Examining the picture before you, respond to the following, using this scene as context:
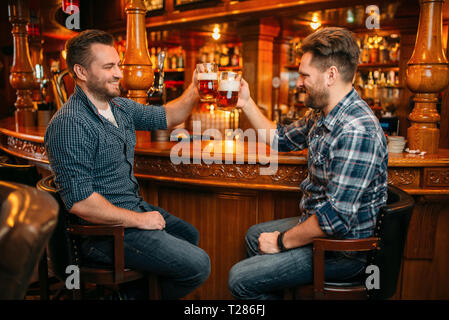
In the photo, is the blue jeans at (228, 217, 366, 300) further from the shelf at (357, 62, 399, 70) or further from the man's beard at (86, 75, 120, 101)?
the shelf at (357, 62, 399, 70)

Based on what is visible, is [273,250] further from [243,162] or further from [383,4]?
[383,4]

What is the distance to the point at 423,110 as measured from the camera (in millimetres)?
2244

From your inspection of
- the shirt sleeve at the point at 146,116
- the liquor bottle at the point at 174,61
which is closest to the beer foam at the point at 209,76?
the shirt sleeve at the point at 146,116

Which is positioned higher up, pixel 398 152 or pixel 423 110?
pixel 423 110

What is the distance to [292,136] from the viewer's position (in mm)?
1950

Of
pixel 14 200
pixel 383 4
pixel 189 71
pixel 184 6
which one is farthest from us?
pixel 189 71

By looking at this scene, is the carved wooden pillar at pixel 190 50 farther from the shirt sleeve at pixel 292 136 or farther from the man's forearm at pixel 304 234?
the man's forearm at pixel 304 234

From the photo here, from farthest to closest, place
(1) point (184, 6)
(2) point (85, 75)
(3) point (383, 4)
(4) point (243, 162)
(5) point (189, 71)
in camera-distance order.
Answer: (5) point (189, 71), (1) point (184, 6), (3) point (383, 4), (4) point (243, 162), (2) point (85, 75)

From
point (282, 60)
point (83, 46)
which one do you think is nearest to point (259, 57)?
point (282, 60)

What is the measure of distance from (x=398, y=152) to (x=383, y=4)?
8.82 ft

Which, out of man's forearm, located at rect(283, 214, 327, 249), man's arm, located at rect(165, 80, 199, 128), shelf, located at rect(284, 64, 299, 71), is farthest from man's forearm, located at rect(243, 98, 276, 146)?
Result: shelf, located at rect(284, 64, 299, 71)

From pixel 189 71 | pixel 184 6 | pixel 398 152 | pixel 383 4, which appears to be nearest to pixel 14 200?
pixel 398 152

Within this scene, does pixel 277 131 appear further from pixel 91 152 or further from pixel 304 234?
pixel 91 152

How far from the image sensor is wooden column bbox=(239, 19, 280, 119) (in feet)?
17.3
